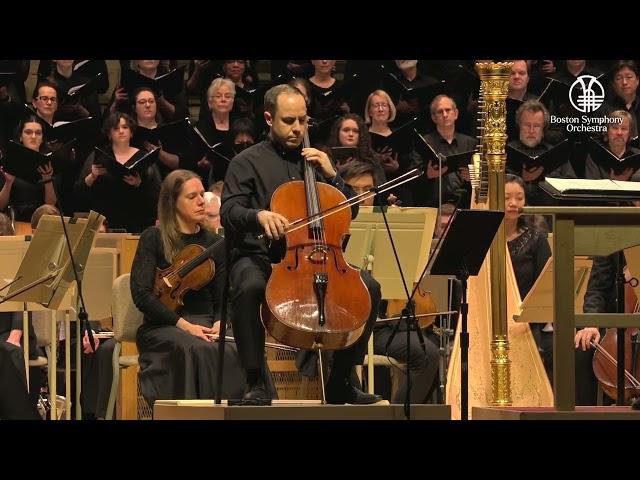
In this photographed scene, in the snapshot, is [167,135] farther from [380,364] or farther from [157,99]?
[380,364]

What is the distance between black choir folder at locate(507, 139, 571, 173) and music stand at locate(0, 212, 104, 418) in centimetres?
350

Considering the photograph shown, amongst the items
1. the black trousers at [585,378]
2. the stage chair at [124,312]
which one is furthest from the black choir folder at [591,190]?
the black trousers at [585,378]

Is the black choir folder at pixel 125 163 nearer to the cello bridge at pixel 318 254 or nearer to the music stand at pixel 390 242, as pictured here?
the music stand at pixel 390 242

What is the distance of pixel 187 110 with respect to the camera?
27.2ft

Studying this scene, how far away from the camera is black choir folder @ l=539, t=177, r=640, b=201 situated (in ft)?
13.4

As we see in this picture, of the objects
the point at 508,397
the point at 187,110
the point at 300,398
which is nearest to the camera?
the point at 508,397

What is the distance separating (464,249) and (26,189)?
416cm

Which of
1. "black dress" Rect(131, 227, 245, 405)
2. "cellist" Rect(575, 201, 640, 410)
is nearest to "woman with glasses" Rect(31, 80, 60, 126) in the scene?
"black dress" Rect(131, 227, 245, 405)

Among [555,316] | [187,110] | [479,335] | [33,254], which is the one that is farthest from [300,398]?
[187,110]

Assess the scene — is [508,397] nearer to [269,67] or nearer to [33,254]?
[33,254]

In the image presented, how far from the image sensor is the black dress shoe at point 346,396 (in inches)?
178

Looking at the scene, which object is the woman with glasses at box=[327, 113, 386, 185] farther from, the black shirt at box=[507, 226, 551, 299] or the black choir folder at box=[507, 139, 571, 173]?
the black shirt at box=[507, 226, 551, 299]

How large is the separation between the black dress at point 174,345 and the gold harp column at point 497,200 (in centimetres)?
120

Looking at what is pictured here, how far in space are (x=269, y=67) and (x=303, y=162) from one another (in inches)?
158
